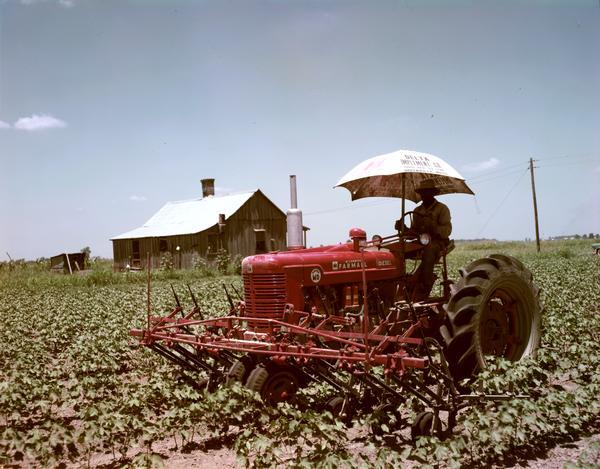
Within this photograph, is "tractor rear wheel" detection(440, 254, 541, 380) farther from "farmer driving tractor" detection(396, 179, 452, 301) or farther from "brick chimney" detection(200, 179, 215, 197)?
"brick chimney" detection(200, 179, 215, 197)

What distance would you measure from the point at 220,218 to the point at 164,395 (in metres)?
23.0

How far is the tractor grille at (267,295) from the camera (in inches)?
231

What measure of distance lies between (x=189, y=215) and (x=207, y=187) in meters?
3.56

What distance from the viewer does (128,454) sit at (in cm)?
466

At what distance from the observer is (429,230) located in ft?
22.0

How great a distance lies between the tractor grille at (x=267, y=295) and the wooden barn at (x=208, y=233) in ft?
73.5

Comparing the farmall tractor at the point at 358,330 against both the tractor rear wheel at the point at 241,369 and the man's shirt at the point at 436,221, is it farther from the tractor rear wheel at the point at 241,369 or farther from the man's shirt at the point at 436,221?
the man's shirt at the point at 436,221

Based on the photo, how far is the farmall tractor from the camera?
4.81 meters

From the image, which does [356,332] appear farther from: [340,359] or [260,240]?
[260,240]

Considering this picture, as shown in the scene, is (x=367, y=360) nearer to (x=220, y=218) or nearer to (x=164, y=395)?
(x=164, y=395)

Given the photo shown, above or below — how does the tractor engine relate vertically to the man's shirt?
below

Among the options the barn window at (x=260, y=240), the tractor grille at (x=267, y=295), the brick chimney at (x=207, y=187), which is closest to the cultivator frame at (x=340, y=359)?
the tractor grille at (x=267, y=295)

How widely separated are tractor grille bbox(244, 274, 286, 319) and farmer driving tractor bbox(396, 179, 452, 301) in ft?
5.89

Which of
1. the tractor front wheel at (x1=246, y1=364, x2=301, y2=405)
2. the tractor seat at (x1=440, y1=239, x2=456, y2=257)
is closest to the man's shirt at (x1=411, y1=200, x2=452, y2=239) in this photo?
the tractor seat at (x1=440, y1=239, x2=456, y2=257)
